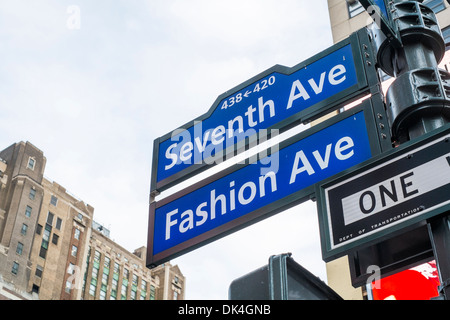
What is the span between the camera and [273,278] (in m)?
2.20

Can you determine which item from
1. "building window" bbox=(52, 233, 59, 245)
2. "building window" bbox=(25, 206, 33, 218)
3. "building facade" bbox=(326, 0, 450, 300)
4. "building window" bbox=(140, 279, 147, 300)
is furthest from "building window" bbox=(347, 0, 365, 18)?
"building window" bbox=(140, 279, 147, 300)

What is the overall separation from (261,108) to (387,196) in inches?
78.4

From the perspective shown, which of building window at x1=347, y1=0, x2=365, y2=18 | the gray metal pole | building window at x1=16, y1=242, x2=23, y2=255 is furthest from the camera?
building window at x1=16, y1=242, x2=23, y2=255

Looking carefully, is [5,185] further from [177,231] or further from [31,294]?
[177,231]

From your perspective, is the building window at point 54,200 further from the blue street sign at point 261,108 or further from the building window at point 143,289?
the blue street sign at point 261,108

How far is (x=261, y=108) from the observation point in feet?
17.5

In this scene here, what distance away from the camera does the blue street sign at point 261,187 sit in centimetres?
435

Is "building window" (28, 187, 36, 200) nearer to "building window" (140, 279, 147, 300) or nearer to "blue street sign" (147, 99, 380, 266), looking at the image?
"building window" (140, 279, 147, 300)

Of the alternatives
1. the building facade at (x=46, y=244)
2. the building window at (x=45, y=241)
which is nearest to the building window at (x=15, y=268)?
the building facade at (x=46, y=244)

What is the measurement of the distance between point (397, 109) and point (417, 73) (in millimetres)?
283

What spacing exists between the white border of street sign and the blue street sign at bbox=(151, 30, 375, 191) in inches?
42.7

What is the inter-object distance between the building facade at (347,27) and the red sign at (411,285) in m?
1.26

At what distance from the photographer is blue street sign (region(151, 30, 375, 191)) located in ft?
16.0
